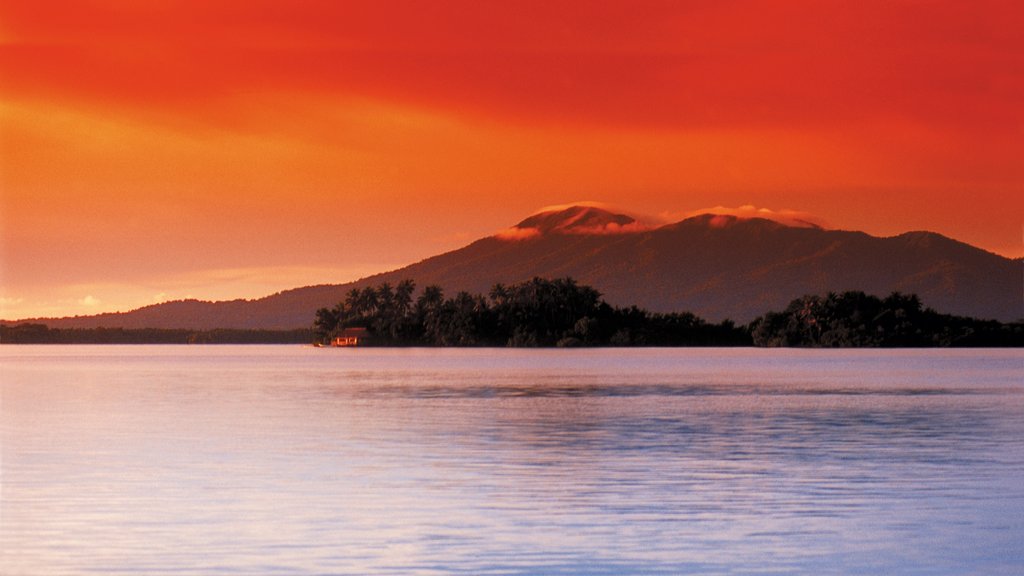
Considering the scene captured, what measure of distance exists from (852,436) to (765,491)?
14.5 metres

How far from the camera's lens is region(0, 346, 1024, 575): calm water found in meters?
19.8

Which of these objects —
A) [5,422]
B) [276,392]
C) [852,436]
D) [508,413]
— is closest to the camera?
[852,436]

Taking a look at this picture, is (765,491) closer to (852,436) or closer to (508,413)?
(852,436)

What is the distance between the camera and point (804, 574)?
1841 centimetres

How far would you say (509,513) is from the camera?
77.8 ft

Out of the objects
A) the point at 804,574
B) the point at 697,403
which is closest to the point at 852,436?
the point at 697,403

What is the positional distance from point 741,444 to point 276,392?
3688cm

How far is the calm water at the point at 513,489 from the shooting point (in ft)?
64.9

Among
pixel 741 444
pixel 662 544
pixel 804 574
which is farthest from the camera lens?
pixel 741 444

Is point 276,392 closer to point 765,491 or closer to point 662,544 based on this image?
point 765,491

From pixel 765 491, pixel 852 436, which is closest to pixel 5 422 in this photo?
pixel 852 436

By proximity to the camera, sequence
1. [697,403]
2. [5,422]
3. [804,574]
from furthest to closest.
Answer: [697,403], [5,422], [804,574]

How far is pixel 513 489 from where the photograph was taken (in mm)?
27078

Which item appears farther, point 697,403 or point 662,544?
point 697,403
